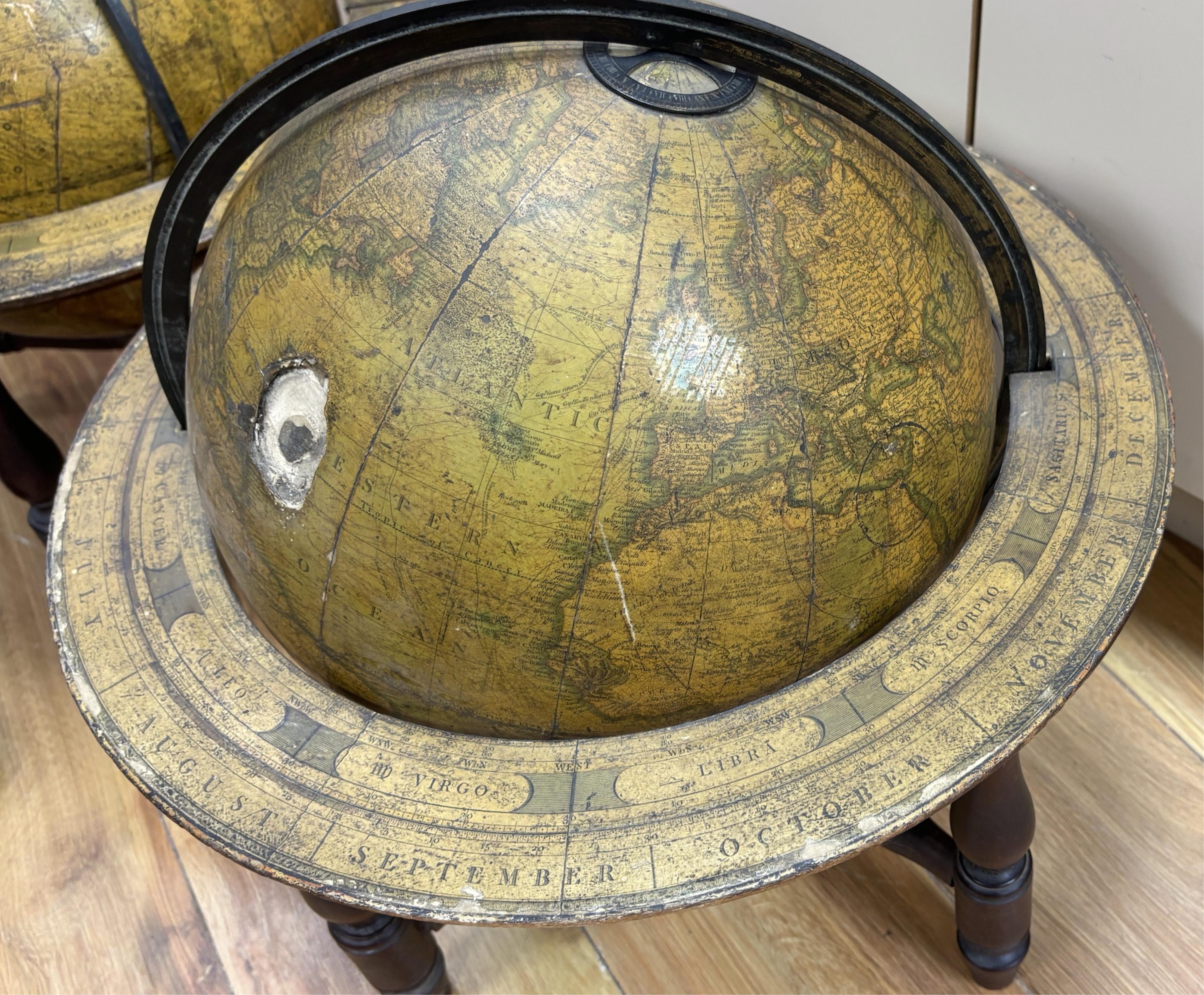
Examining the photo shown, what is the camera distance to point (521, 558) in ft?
3.22

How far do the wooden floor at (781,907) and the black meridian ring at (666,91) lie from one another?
1229 millimetres

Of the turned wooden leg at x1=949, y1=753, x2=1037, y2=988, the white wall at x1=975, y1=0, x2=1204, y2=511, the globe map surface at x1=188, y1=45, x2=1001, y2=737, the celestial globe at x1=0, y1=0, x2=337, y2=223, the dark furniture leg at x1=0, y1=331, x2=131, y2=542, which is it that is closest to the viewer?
the globe map surface at x1=188, y1=45, x2=1001, y2=737

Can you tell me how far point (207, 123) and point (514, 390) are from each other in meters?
0.42

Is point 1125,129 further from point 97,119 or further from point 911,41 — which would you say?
point 97,119

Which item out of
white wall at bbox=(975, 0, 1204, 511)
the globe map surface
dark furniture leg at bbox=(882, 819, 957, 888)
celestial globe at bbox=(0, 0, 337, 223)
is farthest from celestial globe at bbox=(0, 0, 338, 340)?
dark furniture leg at bbox=(882, 819, 957, 888)

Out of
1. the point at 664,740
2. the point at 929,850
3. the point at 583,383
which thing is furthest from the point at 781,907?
the point at 583,383

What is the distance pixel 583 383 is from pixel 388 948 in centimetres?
89

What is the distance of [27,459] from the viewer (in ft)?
6.95

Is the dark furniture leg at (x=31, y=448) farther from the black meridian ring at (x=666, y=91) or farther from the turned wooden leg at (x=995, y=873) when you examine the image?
the turned wooden leg at (x=995, y=873)

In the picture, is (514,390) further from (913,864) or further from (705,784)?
(913,864)

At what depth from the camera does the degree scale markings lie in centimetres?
98

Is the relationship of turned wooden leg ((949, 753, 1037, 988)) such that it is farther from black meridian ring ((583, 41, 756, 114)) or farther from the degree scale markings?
black meridian ring ((583, 41, 756, 114))

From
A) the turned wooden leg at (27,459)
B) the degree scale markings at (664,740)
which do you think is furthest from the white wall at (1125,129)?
the turned wooden leg at (27,459)

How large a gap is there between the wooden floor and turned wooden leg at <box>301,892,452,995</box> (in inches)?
5.8
